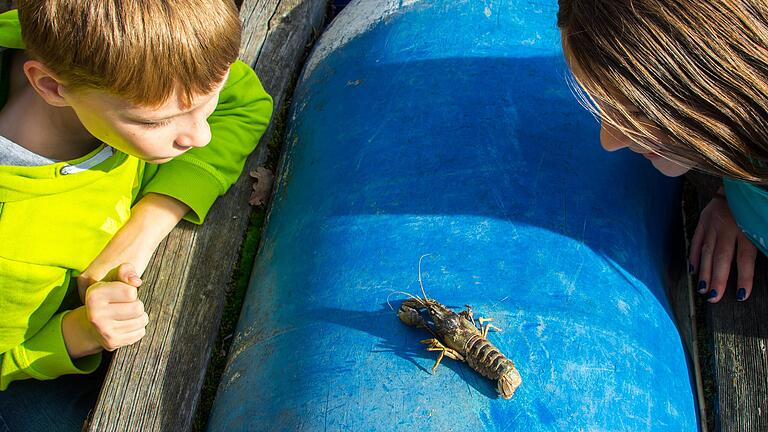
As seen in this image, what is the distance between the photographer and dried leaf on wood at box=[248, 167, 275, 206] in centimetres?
289

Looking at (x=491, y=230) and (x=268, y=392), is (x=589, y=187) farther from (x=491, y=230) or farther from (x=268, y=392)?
(x=268, y=392)

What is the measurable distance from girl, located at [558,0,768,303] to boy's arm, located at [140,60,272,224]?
133 centimetres

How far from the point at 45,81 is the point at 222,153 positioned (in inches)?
32.6

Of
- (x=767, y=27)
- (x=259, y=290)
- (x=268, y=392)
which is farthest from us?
(x=259, y=290)

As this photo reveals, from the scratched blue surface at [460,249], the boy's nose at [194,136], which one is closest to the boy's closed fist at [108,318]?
the scratched blue surface at [460,249]

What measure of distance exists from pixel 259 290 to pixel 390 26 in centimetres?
114

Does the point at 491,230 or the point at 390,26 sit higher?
the point at 390,26

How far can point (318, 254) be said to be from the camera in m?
2.27

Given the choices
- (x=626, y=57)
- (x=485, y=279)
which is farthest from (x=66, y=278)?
(x=626, y=57)

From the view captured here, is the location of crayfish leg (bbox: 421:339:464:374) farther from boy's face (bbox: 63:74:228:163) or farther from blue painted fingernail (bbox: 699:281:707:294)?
blue painted fingernail (bbox: 699:281:707:294)

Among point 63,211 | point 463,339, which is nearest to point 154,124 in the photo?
point 63,211

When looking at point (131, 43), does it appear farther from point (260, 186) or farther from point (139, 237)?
point (260, 186)

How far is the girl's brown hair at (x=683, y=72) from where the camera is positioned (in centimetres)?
179

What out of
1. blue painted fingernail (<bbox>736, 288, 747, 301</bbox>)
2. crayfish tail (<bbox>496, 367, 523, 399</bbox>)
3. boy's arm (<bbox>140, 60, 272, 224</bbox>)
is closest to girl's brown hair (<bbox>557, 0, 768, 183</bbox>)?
blue painted fingernail (<bbox>736, 288, 747, 301</bbox>)
